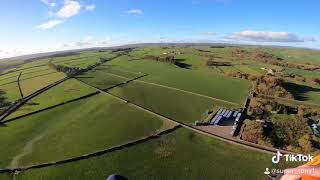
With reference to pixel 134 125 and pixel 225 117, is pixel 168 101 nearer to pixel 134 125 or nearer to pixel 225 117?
pixel 134 125

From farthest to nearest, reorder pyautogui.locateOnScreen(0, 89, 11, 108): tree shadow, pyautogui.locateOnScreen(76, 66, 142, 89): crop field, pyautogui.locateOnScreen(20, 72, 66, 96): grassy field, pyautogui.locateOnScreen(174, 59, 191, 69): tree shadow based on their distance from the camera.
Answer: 1. pyautogui.locateOnScreen(174, 59, 191, 69): tree shadow
2. pyautogui.locateOnScreen(76, 66, 142, 89): crop field
3. pyautogui.locateOnScreen(20, 72, 66, 96): grassy field
4. pyautogui.locateOnScreen(0, 89, 11, 108): tree shadow

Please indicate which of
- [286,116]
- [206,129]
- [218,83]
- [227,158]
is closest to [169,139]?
[206,129]

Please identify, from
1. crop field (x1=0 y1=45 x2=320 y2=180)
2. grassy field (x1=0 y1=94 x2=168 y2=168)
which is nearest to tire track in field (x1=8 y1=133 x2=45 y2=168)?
grassy field (x1=0 y1=94 x2=168 y2=168)

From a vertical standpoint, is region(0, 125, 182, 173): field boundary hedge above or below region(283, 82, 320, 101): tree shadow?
below

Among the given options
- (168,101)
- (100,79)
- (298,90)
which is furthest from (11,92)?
(298,90)

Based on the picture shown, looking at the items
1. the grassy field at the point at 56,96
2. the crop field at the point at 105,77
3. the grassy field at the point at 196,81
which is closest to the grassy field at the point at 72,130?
the grassy field at the point at 56,96

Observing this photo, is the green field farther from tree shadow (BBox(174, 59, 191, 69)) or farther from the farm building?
the farm building
